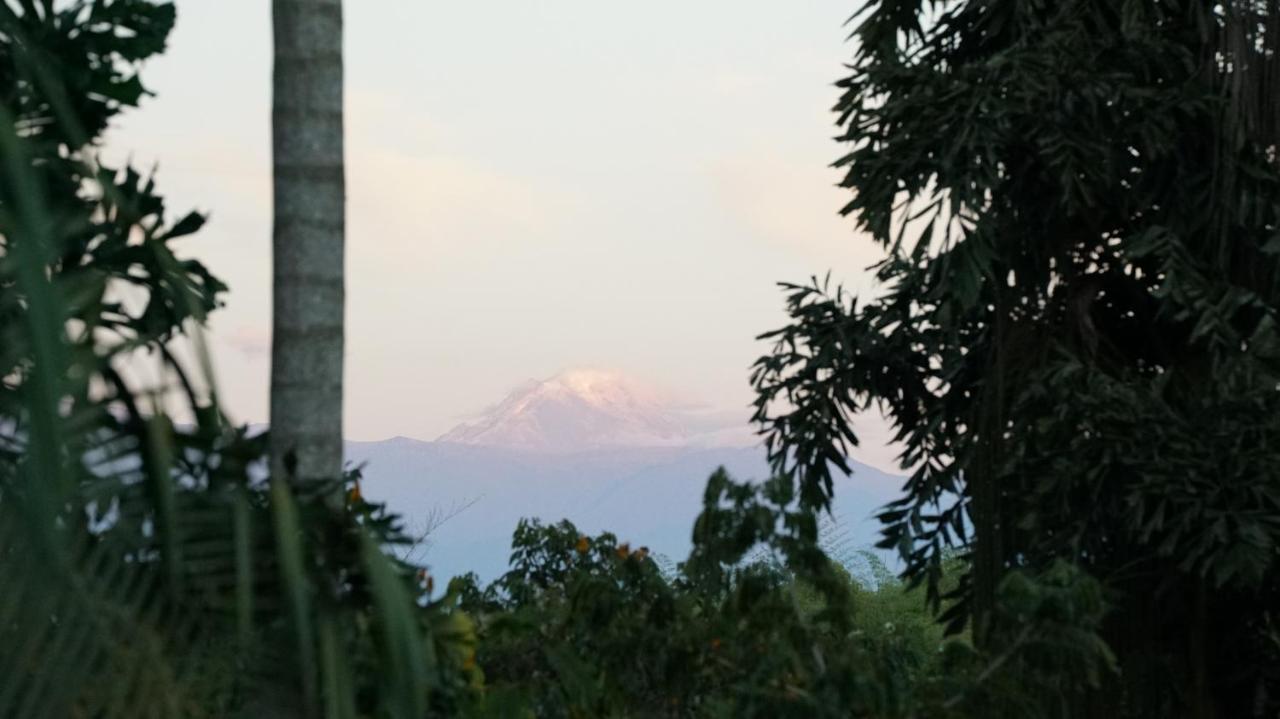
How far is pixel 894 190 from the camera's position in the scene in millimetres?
11055

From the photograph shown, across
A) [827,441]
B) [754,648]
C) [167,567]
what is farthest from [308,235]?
[827,441]

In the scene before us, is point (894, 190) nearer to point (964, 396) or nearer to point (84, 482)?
point (964, 396)

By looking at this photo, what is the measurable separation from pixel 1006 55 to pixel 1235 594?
4.49 meters

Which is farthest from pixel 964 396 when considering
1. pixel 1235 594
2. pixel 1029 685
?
pixel 1029 685

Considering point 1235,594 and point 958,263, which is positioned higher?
point 958,263

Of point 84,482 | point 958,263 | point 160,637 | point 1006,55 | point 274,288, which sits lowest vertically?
point 160,637

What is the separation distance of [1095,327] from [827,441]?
7.57 ft

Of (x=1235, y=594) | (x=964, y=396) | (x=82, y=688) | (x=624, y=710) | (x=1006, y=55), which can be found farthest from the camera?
(x=964, y=396)

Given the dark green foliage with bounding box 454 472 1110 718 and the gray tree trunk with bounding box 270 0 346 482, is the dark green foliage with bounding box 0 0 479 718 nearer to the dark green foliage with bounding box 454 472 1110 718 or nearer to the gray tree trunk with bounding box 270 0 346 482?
the gray tree trunk with bounding box 270 0 346 482

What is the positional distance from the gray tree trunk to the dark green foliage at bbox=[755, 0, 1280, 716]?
20.0ft

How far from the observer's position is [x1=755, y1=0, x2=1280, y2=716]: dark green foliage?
9812mm

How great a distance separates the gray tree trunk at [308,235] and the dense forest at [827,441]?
0.04 feet

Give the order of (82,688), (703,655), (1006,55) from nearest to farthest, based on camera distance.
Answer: (82,688) → (703,655) → (1006,55)

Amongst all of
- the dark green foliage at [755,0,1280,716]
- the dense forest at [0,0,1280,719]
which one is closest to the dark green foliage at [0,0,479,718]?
the dense forest at [0,0,1280,719]
